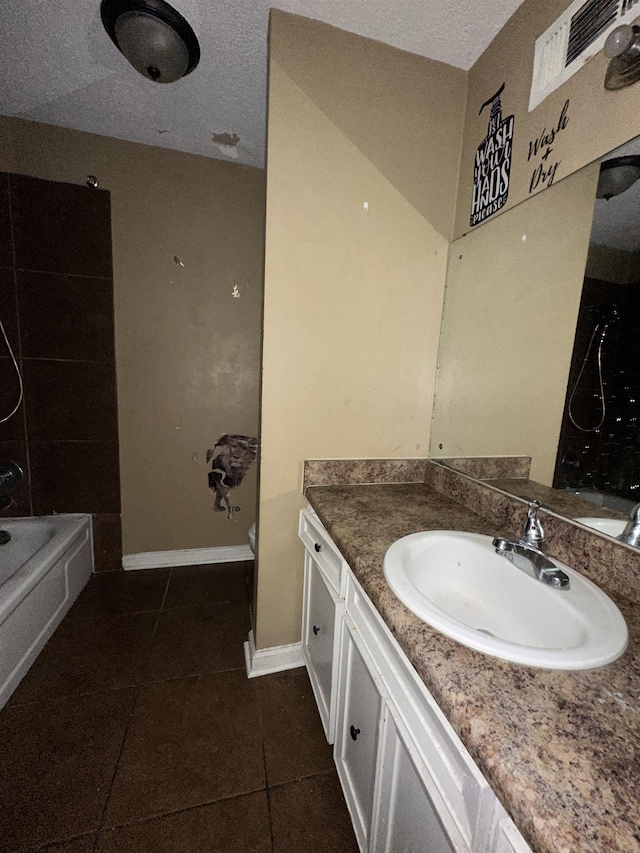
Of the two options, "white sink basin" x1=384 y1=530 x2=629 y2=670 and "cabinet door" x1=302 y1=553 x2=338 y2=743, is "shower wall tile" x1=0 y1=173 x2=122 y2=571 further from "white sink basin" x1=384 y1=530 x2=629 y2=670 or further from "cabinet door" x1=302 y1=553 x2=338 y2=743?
"white sink basin" x1=384 y1=530 x2=629 y2=670

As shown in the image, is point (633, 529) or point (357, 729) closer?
point (633, 529)

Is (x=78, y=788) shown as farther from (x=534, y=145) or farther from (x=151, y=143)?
(x=151, y=143)

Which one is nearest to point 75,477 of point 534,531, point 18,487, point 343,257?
point 18,487

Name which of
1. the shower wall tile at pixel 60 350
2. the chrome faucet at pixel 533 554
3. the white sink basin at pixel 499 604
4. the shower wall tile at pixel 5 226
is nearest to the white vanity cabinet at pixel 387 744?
the white sink basin at pixel 499 604

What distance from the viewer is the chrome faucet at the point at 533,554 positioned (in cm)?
74

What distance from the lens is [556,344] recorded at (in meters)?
0.98

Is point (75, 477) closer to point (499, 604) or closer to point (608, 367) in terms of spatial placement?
point (499, 604)

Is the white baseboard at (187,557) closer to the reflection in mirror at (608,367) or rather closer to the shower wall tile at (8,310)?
the shower wall tile at (8,310)

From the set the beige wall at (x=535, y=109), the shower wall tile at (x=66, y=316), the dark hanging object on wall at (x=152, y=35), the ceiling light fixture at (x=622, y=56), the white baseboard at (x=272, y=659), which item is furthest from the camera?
the shower wall tile at (x=66, y=316)

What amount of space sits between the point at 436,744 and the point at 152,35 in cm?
208

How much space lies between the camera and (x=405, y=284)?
1347 millimetres

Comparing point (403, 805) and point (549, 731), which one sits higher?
point (549, 731)

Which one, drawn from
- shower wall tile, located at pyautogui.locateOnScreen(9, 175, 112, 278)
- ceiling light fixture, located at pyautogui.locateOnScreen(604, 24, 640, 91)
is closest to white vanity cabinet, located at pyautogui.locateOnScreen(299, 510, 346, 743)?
ceiling light fixture, located at pyautogui.locateOnScreen(604, 24, 640, 91)

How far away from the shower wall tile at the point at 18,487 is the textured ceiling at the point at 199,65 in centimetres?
Result: 174
